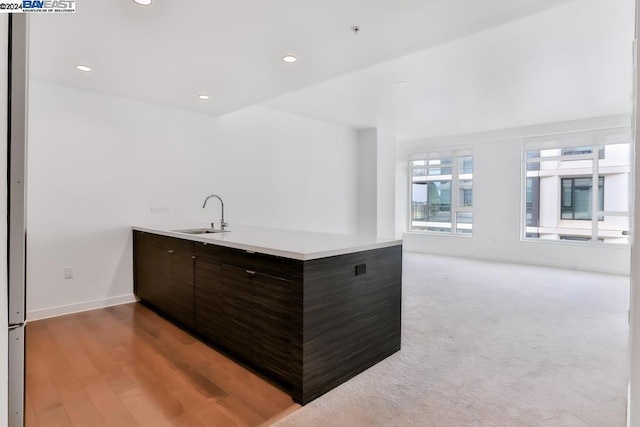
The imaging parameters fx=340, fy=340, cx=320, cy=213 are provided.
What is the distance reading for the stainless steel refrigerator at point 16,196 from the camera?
101 cm

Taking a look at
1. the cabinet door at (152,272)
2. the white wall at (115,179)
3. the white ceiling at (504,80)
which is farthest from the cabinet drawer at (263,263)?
the white ceiling at (504,80)

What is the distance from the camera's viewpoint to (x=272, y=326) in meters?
2.18

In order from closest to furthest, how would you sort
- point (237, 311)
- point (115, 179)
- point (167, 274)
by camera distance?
point (237, 311), point (167, 274), point (115, 179)

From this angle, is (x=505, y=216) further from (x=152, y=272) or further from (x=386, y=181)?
(x=152, y=272)

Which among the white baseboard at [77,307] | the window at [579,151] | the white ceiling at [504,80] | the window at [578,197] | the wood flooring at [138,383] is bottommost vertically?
the wood flooring at [138,383]

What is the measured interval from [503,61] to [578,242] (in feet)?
14.7

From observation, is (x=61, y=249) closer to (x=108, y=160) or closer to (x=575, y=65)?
(x=108, y=160)

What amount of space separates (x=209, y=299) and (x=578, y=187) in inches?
273

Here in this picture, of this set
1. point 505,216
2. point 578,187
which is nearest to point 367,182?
point 505,216

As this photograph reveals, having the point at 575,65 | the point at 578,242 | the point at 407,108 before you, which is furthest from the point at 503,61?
the point at 578,242

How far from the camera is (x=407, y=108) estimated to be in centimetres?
551

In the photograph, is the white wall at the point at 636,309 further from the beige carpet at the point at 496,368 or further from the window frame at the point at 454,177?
the window frame at the point at 454,177

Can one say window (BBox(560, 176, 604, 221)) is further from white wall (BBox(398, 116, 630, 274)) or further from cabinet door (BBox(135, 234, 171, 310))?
cabinet door (BBox(135, 234, 171, 310))

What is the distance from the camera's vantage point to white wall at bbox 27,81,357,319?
3.54m
